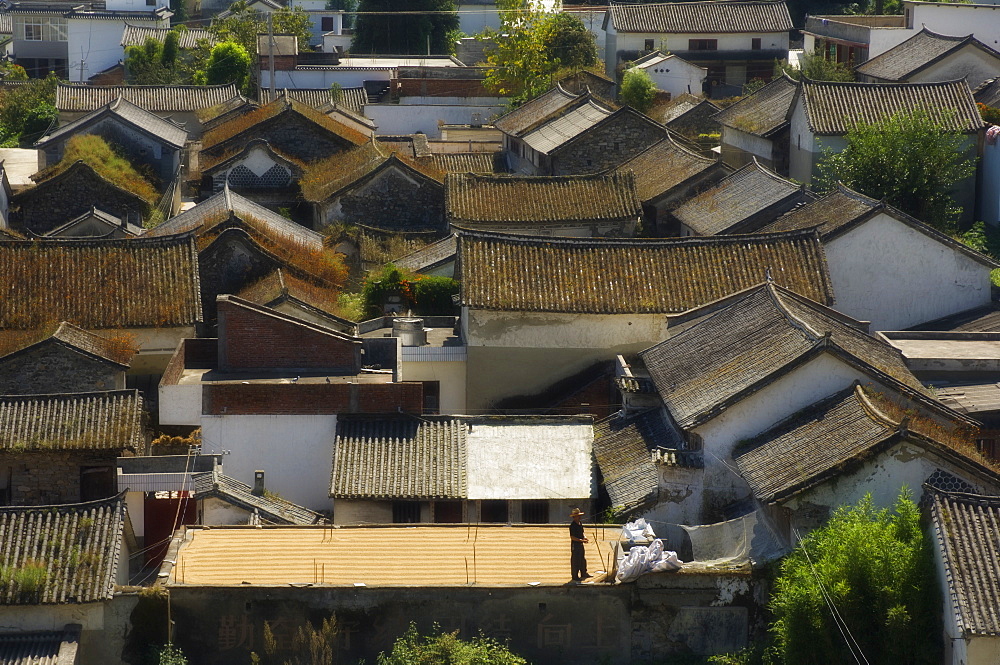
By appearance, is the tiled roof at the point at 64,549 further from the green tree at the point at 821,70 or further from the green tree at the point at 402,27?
the green tree at the point at 402,27

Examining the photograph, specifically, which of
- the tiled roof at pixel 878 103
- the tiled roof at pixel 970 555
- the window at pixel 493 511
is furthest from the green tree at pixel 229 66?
the tiled roof at pixel 970 555

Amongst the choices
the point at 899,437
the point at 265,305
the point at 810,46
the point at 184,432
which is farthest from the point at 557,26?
the point at 899,437

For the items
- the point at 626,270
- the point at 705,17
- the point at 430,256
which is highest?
the point at 705,17

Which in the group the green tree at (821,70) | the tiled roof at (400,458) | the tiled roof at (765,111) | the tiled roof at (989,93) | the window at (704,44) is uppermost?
the window at (704,44)

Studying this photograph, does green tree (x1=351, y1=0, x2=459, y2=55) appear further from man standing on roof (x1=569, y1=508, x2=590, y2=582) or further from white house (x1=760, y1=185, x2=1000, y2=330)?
man standing on roof (x1=569, y1=508, x2=590, y2=582)

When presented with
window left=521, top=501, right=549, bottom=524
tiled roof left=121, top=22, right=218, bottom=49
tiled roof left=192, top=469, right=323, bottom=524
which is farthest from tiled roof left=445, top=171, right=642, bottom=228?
tiled roof left=121, top=22, right=218, bottom=49

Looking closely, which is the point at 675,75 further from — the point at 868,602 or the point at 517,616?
the point at 868,602

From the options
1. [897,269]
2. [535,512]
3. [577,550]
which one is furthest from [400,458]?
[897,269]
